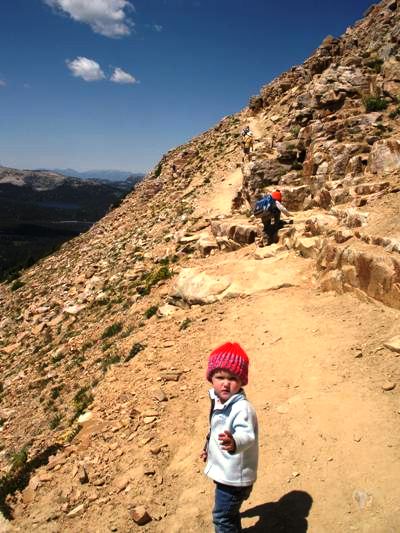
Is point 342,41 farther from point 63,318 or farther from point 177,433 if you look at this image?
point 177,433

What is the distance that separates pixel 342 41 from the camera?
39.1m

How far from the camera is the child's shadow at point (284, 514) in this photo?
5305 millimetres


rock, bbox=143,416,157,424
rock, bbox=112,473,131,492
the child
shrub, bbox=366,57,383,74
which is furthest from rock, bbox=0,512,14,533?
shrub, bbox=366,57,383,74

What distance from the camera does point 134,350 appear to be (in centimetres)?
1266

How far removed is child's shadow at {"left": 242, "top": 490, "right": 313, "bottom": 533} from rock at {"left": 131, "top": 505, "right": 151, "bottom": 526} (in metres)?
1.59

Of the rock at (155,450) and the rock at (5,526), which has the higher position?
the rock at (155,450)

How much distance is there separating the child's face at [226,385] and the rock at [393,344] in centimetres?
474

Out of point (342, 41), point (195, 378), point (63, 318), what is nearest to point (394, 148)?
point (195, 378)

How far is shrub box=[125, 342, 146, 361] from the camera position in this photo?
40.6ft

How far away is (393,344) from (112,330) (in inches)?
430

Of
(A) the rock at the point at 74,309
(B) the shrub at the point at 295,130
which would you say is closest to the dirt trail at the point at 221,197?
(B) the shrub at the point at 295,130

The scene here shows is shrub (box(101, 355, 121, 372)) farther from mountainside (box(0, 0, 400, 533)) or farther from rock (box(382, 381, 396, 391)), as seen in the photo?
rock (box(382, 381, 396, 391))

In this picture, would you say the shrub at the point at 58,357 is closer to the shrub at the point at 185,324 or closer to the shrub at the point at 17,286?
the shrub at the point at 185,324

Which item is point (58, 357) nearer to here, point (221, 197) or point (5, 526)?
point (5, 526)
